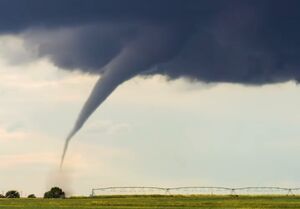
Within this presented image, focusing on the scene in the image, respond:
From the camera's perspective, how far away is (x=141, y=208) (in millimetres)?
131125

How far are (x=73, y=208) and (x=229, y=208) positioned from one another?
31.8 m

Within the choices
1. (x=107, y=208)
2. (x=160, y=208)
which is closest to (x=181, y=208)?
(x=160, y=208)

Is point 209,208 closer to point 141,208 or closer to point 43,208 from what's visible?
point 141,208

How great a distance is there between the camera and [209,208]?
130 meters

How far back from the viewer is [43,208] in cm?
13288

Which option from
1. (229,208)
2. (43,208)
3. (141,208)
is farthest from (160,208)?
(43,208)

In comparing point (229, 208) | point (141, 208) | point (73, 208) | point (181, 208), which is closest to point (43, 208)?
point (73, 208)

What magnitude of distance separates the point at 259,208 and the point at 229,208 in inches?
227

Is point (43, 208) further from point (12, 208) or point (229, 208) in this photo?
point (229, 208)

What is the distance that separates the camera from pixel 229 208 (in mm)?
126125

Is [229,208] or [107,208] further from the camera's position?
[107,208]

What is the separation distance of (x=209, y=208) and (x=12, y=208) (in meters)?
40.4

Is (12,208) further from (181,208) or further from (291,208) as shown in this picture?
(291,208)

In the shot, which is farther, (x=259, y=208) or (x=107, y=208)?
(x=107, y=208)
